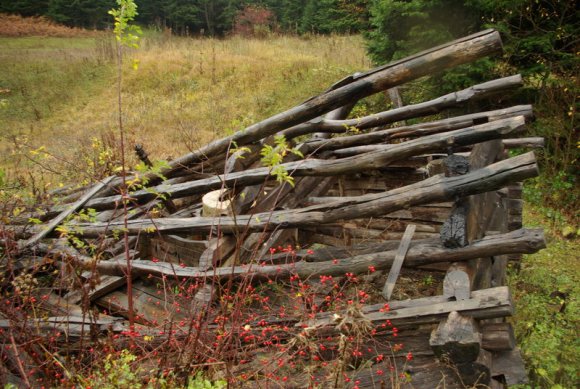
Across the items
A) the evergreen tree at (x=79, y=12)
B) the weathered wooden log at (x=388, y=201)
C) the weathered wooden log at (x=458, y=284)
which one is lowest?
the weathered wooden log at (x=458, y=284)

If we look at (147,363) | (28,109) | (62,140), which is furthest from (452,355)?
(28,109)

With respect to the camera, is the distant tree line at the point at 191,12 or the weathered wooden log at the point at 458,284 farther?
the distant tree line at the point at 191,12

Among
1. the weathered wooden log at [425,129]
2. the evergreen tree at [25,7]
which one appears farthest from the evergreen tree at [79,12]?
the weathered wooden log at [425,129]

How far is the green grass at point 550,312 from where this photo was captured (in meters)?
3.76

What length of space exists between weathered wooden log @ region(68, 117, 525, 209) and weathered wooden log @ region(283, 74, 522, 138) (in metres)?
0.84

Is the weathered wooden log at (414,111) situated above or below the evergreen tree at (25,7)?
below

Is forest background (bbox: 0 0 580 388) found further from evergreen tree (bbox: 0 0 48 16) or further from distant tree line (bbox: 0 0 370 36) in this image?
evergreen tree (bbox: 0 0 48 16)

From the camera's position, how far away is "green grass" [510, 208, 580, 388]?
3755mm

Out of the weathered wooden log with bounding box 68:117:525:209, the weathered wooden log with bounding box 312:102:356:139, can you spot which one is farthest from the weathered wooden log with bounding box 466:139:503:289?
the weathered wooden log with bounding box 312:102:356:139

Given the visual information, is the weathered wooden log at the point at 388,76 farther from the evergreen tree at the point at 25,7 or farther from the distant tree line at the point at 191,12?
the evergreen tree at the point at 25,7

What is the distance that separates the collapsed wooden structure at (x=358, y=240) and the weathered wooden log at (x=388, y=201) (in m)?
0.01

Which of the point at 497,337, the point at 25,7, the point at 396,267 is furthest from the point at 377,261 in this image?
the point at 25,7

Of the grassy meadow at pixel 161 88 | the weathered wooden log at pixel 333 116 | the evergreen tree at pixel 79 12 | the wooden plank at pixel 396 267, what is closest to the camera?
the wooden plank at pixel 396 267

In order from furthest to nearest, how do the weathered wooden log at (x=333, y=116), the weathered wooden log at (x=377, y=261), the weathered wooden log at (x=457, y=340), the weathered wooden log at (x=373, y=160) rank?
the weathered wooden log at (x=333, y=116)
the weathered wooden log at (x=373, y=160)
the weathered wooden log at (x=377, y=261)
the weathered wooden log at (x=457, y=340)
